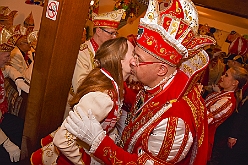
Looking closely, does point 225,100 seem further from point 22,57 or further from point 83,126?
point 22,57

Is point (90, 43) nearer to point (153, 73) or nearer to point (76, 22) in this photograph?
point (76, 22)

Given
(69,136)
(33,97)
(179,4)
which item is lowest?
(33,97)

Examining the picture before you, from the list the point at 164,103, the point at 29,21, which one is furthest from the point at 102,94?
the point at 29,21

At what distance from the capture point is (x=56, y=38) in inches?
70.1

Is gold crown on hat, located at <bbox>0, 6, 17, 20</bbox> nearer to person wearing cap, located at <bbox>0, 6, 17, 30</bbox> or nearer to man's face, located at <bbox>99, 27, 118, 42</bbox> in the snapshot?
person wearing cap, located at <bbox>0, 6, 17, 30</bbox>

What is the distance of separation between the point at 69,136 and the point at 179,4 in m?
0.83

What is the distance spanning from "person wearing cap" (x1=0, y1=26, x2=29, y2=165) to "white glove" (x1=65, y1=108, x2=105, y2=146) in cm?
120

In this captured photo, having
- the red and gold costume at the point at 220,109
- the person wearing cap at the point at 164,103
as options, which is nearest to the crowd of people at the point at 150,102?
the person wearing cap at the point at 164,103

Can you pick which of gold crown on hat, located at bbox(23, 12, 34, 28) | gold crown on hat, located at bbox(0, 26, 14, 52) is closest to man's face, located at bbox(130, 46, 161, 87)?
gold crown on hat, located at bbox(0, 26, 14, 52)

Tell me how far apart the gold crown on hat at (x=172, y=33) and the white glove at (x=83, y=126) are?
0.43 meters

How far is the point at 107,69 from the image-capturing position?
1.59 m

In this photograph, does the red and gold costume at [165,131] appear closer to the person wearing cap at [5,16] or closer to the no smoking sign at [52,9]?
the no smoking sign at [52,9]

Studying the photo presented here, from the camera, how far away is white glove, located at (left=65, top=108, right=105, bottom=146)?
138 centimetres

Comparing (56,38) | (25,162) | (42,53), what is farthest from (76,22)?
(25,162)
